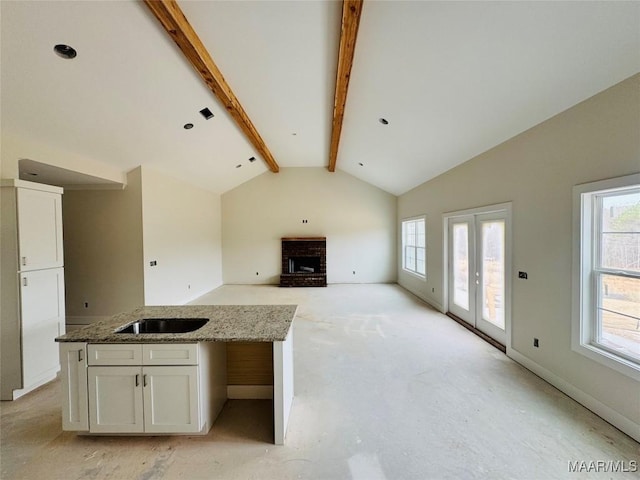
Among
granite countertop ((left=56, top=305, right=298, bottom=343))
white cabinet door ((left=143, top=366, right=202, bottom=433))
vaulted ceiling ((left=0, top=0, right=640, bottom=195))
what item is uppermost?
vaulted ceiling ((left=0, top=0, right=640, bottom=195))

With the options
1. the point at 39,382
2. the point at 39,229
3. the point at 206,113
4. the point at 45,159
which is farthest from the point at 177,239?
the point at 39,382


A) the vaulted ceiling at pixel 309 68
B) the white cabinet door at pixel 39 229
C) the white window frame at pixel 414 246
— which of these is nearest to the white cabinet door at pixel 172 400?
the white cabinet door at pixel 39 229

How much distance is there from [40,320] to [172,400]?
2052 mm

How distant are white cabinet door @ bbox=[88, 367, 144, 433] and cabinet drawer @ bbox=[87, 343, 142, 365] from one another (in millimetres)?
58

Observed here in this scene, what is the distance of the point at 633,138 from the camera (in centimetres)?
195

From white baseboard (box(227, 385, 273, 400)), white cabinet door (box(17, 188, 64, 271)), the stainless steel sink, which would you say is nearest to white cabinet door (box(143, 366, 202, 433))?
the stainless steel sink

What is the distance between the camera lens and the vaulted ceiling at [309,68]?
2.02 m

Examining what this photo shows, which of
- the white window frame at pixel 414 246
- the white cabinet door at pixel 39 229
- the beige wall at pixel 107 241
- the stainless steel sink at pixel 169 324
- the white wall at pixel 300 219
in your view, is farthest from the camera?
the white wall at pixel 300 219

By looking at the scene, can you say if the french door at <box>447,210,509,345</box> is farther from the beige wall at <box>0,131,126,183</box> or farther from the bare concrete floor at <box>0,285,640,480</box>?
the beige wall at <box>0,131,126,183</box>

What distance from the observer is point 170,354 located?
6.27 feet

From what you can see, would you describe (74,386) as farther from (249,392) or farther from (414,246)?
(414,246)

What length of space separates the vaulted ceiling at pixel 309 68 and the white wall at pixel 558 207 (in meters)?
0.21

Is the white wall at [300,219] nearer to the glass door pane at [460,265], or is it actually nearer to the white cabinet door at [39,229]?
the glass door pane at [460,265]

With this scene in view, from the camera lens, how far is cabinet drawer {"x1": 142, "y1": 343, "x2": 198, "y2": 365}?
191cm
